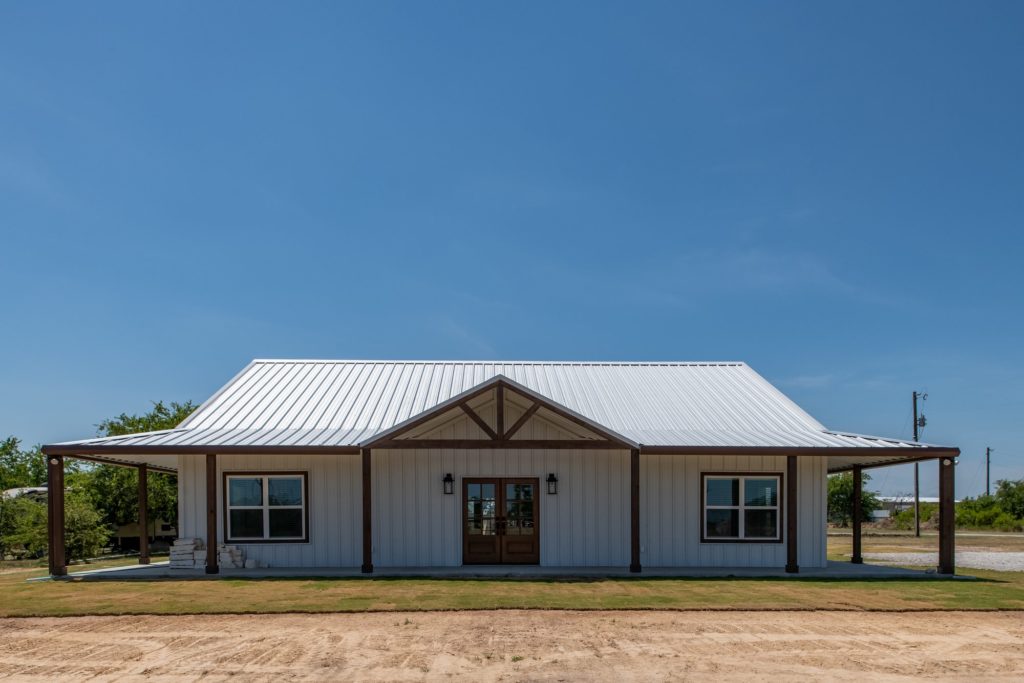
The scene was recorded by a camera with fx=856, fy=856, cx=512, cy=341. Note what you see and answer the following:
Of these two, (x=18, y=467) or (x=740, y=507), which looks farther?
(x=18, y=467)

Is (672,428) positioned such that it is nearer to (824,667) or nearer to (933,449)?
(933,449)

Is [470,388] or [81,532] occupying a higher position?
[470,388]

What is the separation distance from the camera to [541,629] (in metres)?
10.8

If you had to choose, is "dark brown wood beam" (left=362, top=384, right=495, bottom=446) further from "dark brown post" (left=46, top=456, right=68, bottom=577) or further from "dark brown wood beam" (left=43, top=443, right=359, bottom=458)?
"dark brown post" (left=46, top=456, right=68, bottom=577)

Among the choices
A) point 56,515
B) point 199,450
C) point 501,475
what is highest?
point 199,450

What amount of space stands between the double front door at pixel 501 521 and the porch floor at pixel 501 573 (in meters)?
0.28

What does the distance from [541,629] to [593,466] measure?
687 centimetres

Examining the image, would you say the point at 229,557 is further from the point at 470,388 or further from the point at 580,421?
the point at 580,421

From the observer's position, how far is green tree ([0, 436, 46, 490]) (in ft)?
133

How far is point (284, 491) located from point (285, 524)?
65cm

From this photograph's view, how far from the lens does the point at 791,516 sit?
16500mm

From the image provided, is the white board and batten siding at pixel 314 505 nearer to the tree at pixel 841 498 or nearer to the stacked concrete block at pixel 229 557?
the stacked concrete block at pixel 229 557

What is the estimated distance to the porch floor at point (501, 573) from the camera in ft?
51.5

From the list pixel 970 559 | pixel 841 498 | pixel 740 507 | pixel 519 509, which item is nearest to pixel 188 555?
pixel 519 509
